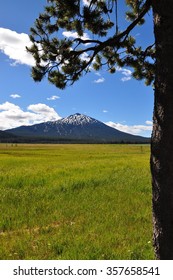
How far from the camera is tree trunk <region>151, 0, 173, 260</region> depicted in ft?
18.0

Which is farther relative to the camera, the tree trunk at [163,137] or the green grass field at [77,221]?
the green grass field at [77,221]

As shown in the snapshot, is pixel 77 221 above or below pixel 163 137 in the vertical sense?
below

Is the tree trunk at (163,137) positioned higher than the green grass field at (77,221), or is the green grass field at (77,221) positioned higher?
the tree trunk at (163,137)

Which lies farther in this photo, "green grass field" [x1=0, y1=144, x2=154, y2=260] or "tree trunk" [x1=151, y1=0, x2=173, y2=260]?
"green grass field" [x1=0, y1=144, x2=154, y2=260]

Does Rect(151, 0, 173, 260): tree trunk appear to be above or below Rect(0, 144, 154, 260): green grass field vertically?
above

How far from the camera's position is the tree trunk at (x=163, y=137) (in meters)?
5.47

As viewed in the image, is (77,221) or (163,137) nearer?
(163,137)

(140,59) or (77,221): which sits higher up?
(140,59)

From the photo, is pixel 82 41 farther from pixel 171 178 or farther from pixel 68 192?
pixel 68 192

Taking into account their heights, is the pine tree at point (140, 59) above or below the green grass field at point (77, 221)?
above

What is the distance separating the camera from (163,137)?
5488 mm

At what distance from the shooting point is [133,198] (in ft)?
51.6
